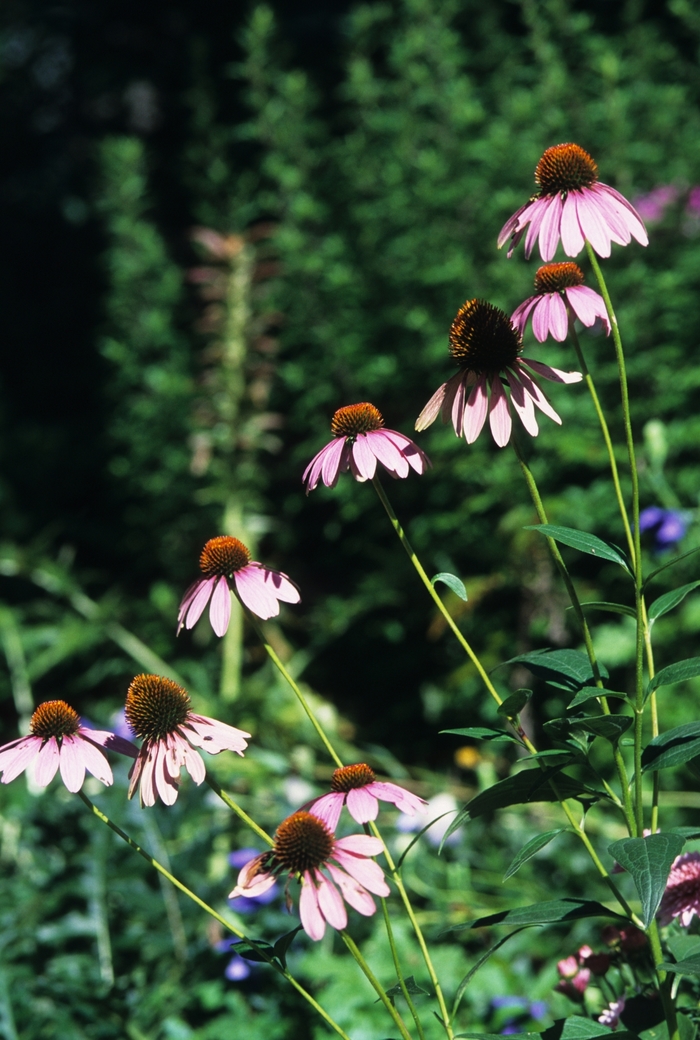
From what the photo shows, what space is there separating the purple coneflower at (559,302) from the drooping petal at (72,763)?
592 mm

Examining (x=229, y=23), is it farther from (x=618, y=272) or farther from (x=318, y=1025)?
(x=318, y=1025)

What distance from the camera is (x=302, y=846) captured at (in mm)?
891

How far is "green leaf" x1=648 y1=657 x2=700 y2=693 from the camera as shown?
37.1 inches

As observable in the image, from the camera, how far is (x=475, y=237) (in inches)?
117

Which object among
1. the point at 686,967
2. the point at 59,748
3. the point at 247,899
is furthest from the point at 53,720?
the point at 247,899

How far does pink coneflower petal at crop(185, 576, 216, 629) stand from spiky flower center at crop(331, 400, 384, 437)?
20 centimetres

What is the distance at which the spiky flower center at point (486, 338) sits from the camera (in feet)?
3.17

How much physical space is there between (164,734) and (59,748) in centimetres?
11

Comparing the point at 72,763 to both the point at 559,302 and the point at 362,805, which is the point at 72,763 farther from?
the point at 559,302

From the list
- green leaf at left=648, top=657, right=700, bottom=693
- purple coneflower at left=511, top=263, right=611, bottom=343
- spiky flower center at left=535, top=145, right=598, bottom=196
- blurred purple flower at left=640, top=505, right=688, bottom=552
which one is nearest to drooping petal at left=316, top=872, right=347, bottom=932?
green leaf at left=648, top=657, right=700, bottom=693

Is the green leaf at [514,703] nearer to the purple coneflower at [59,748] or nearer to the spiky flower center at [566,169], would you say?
the purple coneflower at [59,748]

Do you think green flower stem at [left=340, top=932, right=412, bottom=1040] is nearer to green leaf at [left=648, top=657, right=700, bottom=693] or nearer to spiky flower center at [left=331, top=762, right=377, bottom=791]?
spiky flower center at [left=331, top=762, right=377, bottom=791]

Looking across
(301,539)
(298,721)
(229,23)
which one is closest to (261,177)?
(229,23)

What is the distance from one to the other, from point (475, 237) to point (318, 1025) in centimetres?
212
